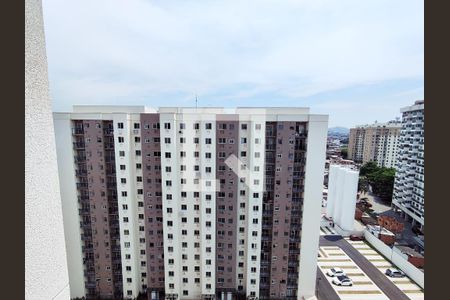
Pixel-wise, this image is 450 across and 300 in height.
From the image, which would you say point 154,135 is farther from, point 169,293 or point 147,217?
point 169,293

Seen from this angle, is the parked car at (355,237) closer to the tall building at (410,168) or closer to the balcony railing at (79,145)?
the tall building at (410,168)

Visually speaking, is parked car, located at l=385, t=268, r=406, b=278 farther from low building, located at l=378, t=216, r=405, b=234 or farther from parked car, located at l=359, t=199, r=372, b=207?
A: parked car, located at l=359, t=199, r=372, b=207

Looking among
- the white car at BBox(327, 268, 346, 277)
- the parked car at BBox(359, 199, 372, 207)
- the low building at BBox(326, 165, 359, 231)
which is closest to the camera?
the white car at BBox(327, 268, 346, 277)

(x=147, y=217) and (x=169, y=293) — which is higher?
(x=147, y=217)

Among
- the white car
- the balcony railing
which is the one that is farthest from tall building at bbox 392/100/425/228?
the balcony railing

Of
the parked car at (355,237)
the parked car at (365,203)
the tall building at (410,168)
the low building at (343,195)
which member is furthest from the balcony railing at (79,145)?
the parked car at (365,203)

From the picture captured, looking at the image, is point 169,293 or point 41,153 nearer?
point 41,153

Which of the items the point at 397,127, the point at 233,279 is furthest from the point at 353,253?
the point at 397,127
